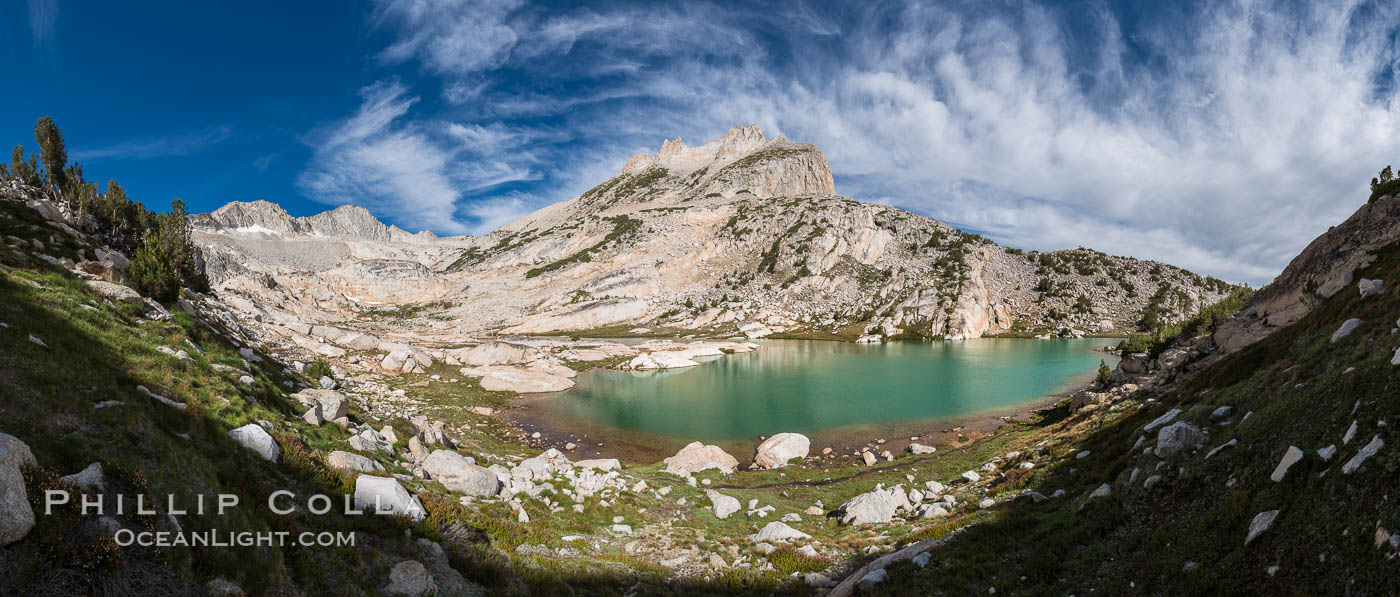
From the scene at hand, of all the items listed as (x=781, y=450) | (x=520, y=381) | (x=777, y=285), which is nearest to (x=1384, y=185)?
(x=781, y=450)

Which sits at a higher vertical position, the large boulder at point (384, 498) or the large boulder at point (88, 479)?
the large boulder at point (88, 479)

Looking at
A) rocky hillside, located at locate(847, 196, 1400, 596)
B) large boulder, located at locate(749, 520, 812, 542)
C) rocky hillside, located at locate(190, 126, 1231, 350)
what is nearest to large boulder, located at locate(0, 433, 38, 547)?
rocky hillside, located at locate(847, 196, 1400, 596)

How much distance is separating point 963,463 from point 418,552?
25.7 m

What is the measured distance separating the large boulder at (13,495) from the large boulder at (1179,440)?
20403mm

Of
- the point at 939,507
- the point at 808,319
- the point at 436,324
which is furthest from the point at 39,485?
the point at 436,324

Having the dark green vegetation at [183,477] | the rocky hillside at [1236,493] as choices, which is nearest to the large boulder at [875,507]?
the rocky hillside at [1236,493]

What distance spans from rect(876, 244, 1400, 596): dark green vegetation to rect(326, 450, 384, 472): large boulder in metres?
14.2

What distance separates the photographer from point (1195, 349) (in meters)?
26.4

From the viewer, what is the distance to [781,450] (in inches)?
1172

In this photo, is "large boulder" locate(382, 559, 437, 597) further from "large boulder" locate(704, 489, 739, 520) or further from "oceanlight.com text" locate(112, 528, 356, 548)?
"large boulder" locate(704, 489, 739, 520)

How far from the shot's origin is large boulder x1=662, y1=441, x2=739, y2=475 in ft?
87.4

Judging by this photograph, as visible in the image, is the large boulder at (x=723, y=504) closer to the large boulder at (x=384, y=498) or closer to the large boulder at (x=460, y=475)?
the large boulder at (x=460, y=475)

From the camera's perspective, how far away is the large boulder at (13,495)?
4656 mm

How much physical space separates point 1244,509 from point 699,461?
2286cm
